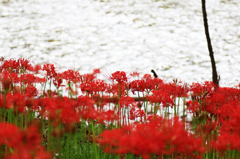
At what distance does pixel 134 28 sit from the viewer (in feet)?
37.4

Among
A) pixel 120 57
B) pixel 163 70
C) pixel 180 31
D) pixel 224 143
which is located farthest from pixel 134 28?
pixel 224 143

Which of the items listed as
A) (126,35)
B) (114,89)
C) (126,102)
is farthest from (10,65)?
(126,35)

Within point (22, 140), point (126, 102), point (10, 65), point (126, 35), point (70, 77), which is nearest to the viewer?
point (22, 140)

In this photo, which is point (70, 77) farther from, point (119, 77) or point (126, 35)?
point (126, 35)

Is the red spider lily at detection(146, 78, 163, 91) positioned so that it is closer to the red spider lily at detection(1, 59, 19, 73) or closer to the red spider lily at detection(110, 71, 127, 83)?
the red spider lily at detection(110, 71, 127, 83)

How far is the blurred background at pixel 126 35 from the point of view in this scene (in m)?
7.78

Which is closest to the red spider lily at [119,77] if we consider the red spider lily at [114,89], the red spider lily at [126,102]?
the red spider lily at [114,89]

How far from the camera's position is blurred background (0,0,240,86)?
7.78 metres

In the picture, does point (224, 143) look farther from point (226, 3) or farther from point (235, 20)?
point (226, 3)

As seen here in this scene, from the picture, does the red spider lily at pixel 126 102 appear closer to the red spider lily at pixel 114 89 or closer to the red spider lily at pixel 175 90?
the red spider lily at pixel 114 89

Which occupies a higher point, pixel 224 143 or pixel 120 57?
pixel 120 57

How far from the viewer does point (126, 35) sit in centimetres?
1066

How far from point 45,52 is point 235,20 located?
9.31 meters

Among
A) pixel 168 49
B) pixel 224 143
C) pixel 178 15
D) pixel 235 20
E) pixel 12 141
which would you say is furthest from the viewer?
pixel 178 15
